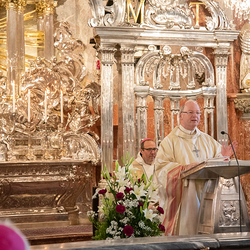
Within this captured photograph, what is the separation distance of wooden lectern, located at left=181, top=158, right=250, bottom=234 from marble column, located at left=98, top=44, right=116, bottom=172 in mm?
2666

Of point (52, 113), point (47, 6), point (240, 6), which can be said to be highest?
point (47, 6)

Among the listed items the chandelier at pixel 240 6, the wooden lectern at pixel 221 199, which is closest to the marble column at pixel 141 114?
the chandelier at pixel 240 6

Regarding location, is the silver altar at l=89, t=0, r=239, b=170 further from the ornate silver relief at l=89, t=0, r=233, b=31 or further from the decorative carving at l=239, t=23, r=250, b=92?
the decorative carving at l=239, t=23, r=250, b=92

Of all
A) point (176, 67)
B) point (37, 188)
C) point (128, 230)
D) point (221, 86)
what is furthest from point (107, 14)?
point (128, 230)

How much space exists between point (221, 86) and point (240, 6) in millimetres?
1573

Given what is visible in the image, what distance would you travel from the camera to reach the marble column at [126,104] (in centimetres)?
693

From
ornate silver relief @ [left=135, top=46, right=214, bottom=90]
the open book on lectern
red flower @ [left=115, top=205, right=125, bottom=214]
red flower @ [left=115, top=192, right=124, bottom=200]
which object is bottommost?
red flower @ [left=115, top=205, right=125, bottom=214]

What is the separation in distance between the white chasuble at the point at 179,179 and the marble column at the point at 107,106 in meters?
1.56

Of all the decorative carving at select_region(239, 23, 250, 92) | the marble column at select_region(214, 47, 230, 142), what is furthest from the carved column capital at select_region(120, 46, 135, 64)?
the decorative carving at select_region(239, 23, 250, 92)

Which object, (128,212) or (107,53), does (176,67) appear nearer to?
(107,53)

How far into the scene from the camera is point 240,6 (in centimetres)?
778

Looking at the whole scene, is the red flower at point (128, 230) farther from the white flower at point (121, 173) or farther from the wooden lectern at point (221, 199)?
the wooden lectern at point (221, 199)

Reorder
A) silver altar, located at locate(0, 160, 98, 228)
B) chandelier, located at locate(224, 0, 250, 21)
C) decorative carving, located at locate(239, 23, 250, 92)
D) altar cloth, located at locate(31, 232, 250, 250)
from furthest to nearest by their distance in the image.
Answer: chandelier, located at locate(224, 0, 250, 21) < decorative carving, located at locate(239, 23, 250, 92) < silver altar, located at locate(0, 160, 98, 228) < altar cloth, located at locate(31, 232, 250, 250)

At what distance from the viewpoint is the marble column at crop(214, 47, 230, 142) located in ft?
24.1
